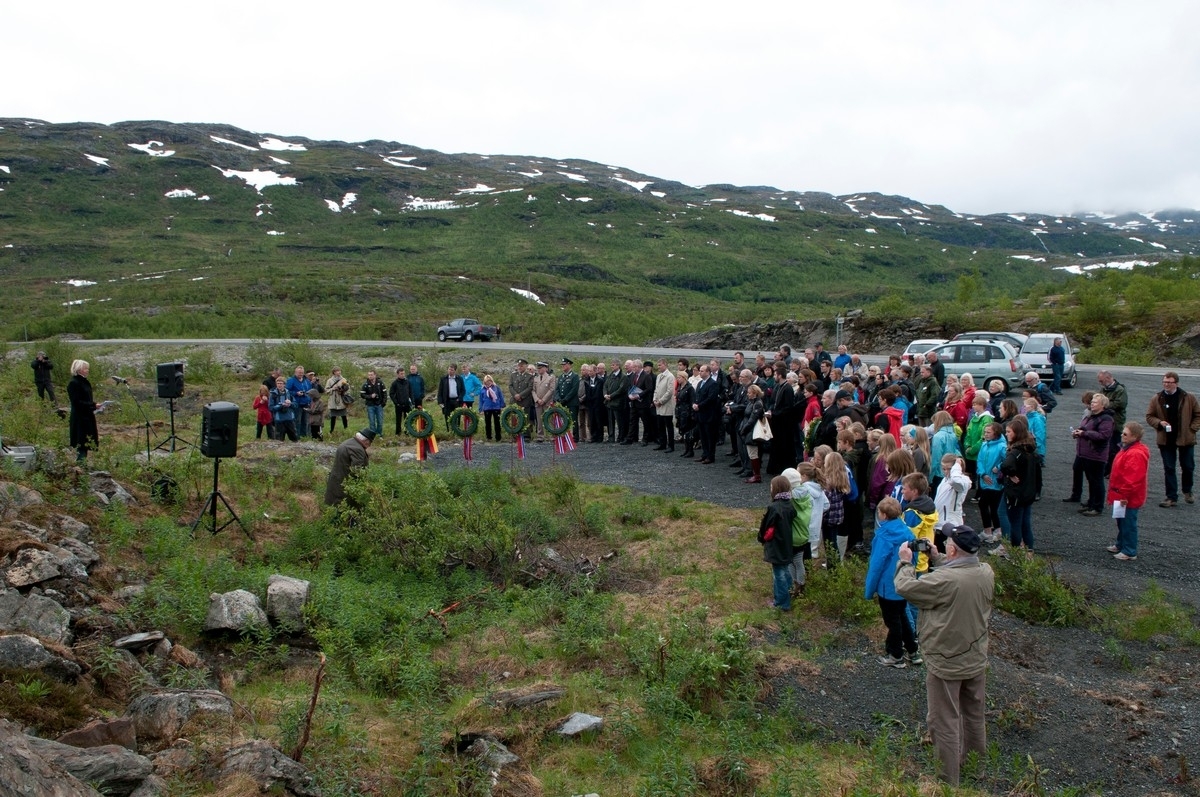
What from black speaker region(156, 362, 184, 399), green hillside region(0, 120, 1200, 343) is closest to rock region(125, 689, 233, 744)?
black speaker region(156, 362, 184, 399)

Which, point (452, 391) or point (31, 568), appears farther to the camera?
point (452, 391)

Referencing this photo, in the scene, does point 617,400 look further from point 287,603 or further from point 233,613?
point 233,613

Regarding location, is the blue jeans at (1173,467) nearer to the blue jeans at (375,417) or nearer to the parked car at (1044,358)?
the parked car at (1044,358)

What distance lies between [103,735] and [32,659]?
1.04 m

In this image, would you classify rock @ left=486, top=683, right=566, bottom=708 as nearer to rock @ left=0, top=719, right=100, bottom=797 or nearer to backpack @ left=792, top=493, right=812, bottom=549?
rock @ left=0, top=719, right=100, bottom=797

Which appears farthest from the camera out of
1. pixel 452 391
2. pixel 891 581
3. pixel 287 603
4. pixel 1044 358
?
pixel 1044 358

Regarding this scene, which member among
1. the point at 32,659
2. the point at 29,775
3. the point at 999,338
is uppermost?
the point at 999,338

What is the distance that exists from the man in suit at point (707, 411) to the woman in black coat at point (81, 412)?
947 cm

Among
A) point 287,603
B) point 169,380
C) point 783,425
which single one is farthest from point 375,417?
point 287,603

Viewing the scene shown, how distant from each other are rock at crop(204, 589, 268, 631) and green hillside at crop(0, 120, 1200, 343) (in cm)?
3284

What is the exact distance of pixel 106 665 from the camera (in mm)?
5930

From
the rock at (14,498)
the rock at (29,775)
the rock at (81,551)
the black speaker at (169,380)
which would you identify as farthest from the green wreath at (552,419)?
the rock at (29,775)

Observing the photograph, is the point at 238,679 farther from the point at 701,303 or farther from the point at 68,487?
the point at 701,303

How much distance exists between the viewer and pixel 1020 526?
962cm
